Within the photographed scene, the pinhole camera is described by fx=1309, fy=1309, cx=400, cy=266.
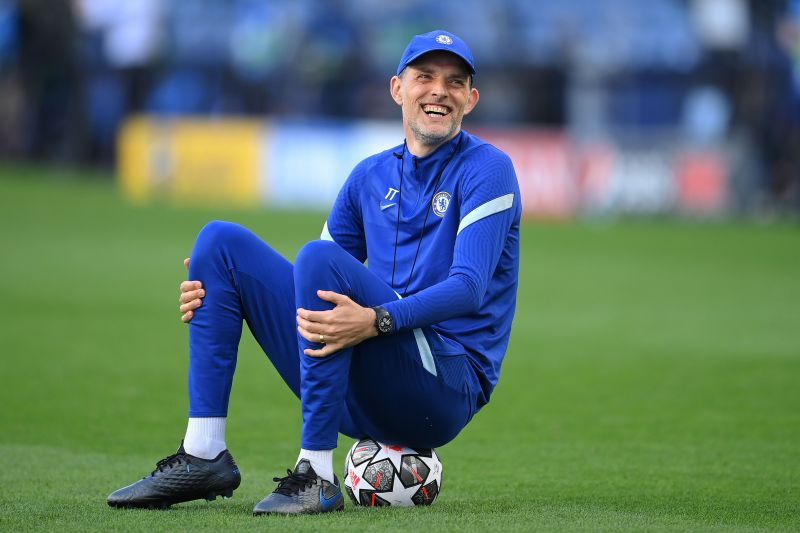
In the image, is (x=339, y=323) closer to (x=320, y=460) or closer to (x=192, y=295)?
(x=320, y=460)

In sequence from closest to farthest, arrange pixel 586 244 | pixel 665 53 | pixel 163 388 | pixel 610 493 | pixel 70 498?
pixel 70 498
pixel 610 493
pixel 163 388
pixel 586 244
pixel 665 53

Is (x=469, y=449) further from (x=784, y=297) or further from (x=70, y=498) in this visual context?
(x=784, y=297)

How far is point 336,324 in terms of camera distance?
15.3ft

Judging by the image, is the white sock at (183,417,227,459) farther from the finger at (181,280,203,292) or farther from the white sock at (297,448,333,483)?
the finger at (181,280,203,292)

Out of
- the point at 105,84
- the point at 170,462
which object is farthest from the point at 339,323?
the point at 105,84

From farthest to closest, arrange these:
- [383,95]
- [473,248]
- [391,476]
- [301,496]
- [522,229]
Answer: [383,95], [522,229], [391,476], [473,248], [301,496]

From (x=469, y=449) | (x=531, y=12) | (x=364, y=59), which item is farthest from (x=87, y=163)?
(x=469, y=449)

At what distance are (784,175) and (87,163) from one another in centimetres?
1949

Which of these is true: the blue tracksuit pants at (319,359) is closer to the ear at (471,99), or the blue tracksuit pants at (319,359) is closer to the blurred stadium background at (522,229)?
the blurred stadium background at (522,229)

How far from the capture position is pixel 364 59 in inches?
1331

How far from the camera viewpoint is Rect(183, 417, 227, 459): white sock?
5.00 m

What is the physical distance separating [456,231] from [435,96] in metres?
0.55

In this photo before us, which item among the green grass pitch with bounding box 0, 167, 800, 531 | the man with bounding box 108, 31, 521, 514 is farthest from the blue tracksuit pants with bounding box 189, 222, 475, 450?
the green grass pitch with bounding box 0, 167, 800, 531

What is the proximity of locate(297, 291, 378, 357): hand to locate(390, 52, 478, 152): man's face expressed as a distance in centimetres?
91
